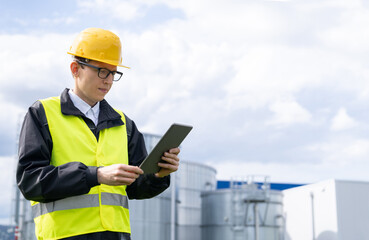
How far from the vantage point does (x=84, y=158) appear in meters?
2.37

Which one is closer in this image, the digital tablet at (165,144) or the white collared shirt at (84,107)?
the digital tablet at (165,144)

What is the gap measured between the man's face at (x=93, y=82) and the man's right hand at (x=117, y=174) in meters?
0.50

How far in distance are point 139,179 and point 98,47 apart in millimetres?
790

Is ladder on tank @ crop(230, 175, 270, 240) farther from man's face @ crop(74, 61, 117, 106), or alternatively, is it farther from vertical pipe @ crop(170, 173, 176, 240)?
man's face @ crop(74, 61, 117, 106)

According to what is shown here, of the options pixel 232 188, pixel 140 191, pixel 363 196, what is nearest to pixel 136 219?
pixel 232 188

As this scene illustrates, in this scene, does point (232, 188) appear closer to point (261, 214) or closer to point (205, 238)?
point (261, 214)

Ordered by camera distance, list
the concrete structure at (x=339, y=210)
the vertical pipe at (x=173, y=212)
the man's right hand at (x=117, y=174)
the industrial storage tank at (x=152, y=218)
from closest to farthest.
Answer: the man's right hand at (x=117, y=174) < the concrete structure at (x=339, y=210) < the industrial storage tank at (x=152, y=218) < the vertical pipe at (x=173, y=212)

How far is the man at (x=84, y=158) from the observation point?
217 cm

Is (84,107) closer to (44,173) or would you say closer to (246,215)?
(44,173)

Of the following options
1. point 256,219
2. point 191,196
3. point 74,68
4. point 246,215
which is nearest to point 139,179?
point 74,68

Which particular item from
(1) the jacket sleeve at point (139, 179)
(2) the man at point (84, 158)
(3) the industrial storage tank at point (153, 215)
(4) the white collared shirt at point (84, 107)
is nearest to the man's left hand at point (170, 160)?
(2) the man at point (84, 158)

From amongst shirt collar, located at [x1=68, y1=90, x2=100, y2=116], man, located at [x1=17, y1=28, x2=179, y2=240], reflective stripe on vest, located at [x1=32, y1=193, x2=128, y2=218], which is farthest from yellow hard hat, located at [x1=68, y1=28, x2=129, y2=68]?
reflective stripe on vest, located at [x1=32, y1=193, x2=128, y2=218]

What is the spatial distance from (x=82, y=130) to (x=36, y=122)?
24 centimetres

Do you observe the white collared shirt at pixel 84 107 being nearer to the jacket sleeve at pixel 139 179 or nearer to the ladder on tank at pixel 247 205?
the jacket sleeve at pixel 139 179
